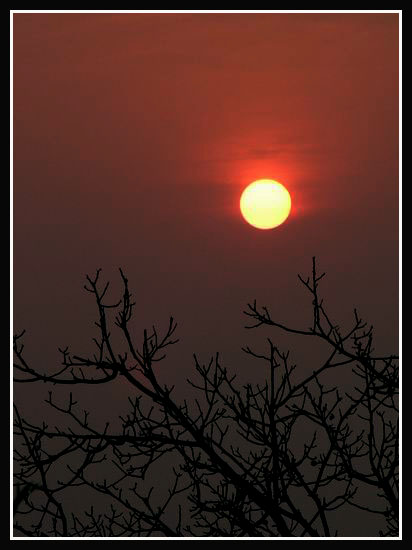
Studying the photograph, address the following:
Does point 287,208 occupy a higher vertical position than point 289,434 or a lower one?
higher

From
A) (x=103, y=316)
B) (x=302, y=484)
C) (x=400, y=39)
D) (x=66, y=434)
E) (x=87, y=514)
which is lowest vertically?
(x=87, y=514)

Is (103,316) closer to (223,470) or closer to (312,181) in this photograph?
(223,470)

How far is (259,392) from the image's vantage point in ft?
24.1

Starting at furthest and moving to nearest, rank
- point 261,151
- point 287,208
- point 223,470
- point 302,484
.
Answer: point 287,208 < point 261,151 < point 302,484 < point 223,470

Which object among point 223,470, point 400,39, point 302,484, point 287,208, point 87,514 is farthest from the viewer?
point 287,208

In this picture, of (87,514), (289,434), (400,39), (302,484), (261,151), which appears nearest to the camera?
(400,39)

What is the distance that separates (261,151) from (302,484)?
6.51 metres

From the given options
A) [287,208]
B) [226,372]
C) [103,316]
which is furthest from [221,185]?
[103,316]

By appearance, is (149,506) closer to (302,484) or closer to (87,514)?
(87,514)

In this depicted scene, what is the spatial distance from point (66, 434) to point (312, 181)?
23.4 feet

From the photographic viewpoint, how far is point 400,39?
518 centimetres

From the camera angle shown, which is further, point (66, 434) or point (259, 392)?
point (259, 392)

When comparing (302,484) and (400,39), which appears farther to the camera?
(302,484)

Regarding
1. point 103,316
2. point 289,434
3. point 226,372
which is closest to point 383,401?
point 289,434
